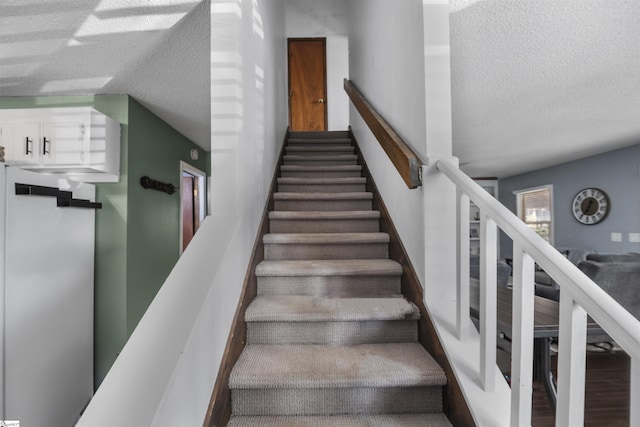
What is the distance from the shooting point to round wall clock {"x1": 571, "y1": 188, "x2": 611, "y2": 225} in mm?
4598

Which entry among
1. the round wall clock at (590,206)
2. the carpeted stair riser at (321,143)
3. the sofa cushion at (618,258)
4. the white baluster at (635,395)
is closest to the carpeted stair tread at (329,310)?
the white baluster at (635,395)

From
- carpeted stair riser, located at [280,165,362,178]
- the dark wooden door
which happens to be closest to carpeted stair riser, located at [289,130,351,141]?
carpeted stair riser, located at [280,165,362,178]

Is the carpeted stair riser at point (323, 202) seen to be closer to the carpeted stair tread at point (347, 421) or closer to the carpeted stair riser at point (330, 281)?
the carpeted stair riser at point (330, 281)

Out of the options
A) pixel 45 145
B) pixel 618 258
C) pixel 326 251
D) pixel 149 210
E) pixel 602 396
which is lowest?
pixel 602 396

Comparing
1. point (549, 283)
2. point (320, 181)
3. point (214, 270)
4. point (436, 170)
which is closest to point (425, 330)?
point (436, 170)

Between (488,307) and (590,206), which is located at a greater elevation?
(590,206)

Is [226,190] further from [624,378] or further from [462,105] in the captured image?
[624,378]

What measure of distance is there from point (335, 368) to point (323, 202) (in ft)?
4.97

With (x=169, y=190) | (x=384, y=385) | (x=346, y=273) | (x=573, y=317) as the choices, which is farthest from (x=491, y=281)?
(x=169, y=190)

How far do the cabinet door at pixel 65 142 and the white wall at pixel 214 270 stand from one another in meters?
1.49

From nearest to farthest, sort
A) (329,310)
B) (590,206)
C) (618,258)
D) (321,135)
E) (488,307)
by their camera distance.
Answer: (488,307) → (329,310) → (618,258) → (321,135) → (590,206)

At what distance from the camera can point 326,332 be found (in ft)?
5.07

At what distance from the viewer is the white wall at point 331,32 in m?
5.06

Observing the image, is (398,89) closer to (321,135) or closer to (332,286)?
(332,286)
